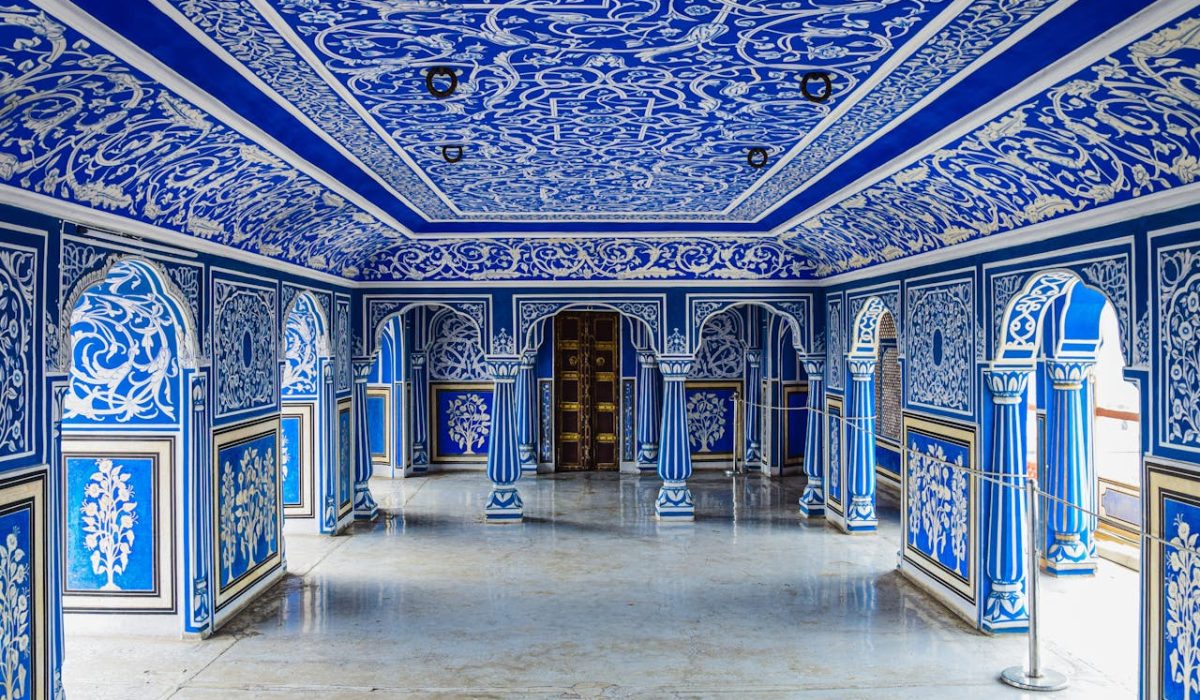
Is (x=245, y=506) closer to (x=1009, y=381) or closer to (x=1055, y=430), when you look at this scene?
(x=1009, y=381)

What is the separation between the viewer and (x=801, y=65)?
3.43 metres

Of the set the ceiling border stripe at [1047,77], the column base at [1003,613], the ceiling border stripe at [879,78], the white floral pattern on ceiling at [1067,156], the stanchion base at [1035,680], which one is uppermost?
the ceiling border stripe at [879,78]

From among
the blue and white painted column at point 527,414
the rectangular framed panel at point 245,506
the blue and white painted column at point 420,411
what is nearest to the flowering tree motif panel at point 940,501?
the rectangular framed panel at point 245,506

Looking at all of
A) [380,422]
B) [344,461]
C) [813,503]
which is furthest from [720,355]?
[344,461]

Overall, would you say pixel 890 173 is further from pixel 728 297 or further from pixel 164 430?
pixel 164 430

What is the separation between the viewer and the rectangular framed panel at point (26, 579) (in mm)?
3506

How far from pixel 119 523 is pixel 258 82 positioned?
10.8ft

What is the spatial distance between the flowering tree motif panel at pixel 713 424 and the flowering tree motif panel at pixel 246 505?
21.8ft

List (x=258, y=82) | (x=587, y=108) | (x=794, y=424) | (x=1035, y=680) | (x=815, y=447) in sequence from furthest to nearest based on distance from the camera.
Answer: (x=794, y=424)
(x=815, y=447)
(x=1035, y=680)
(x=587, y=108)
(x=258, y=82)

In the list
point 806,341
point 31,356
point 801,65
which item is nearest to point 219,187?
point 31,356

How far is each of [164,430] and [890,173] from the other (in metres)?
4.70

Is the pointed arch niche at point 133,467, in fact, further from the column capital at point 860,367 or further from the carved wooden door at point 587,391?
the carved wooden door at point 587,391

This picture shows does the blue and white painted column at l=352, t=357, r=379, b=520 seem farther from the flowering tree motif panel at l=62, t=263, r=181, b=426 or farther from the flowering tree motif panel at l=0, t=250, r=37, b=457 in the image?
the flowering tree motif panel at l=0, t=250, r=37, b=457

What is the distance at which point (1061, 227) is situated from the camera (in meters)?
4.52
